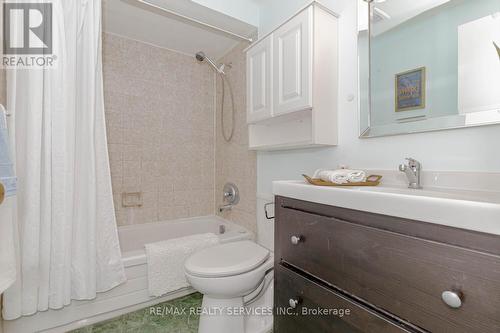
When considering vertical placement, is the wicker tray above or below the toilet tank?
above

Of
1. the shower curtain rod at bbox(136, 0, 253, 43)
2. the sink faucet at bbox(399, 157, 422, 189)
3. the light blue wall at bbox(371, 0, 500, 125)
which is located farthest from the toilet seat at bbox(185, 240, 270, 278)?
the shower curtain rod at bbox(136, 0, 253, 43)

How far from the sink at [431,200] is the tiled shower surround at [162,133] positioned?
1205 millimetres

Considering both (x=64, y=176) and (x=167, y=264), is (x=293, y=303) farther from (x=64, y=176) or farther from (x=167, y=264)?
(x=64, y=176)

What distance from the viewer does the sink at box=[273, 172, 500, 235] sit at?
48cm

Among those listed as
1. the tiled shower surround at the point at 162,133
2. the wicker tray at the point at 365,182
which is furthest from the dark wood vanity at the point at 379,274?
the tiled shower surround at the point at 162,133

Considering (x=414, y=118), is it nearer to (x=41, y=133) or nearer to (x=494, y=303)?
(x=494, y=303)

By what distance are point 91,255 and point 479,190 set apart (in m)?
1.90

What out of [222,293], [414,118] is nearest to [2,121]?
[222,293]

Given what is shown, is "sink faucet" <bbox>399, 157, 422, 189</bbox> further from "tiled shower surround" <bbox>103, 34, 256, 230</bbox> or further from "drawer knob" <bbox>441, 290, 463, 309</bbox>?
"tiled shower surround" <bbox>103, 34, 256, 230</bbox>

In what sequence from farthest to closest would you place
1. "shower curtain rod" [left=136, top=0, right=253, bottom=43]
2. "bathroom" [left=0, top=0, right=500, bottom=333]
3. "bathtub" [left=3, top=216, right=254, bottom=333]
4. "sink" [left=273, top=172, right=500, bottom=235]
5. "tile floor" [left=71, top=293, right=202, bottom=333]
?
"shower curtain rod" [left=136, top=0, right=253, bottom=43] < "tile floor" [left=71, top=293, right=202, bottom=333] < "bathtub" [left=3, top=216, right=254, bottom=333] < "bathroom" [left=0, top=0, right=500, bottom=333] < "sink" [left=273, top=172, right=500, bottom=235]

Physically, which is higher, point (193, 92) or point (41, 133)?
point (193, 92)

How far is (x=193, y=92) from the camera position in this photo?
2.56 m

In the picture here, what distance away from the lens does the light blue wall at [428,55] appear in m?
0.90

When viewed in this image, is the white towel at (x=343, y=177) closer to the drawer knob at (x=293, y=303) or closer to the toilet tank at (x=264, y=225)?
the drawer knob at (x=293, y=303)
